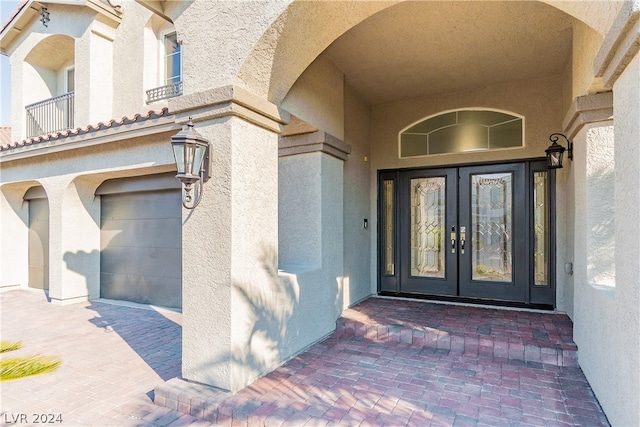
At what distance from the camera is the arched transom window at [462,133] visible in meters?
6.93

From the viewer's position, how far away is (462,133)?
729 cm

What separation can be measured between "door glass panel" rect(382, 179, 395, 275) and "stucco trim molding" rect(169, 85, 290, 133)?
14.1ft

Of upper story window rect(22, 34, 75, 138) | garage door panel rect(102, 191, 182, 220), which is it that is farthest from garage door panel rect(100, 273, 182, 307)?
upper story window rect(22, 34, 75, 138)

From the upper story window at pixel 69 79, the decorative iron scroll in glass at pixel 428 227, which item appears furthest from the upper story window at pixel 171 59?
the decorative iron scroll in glass at pixel 428 227

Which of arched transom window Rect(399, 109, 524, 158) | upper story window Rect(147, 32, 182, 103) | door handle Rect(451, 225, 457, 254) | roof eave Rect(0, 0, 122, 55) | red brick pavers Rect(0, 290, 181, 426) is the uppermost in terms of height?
roof eave Rect(0, 0, 122, 55)

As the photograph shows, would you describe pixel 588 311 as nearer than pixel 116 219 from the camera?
Yes

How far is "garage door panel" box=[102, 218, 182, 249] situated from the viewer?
25.6 ft

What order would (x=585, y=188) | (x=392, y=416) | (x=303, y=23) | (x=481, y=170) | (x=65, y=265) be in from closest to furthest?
1. (x=392, y=416)
2. (x=303, y=23)
3. (x=585, y=188)
4. (x=481, y=170)
5. (x=65, y=265)

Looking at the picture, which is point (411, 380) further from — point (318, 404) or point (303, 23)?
point (303, 23)

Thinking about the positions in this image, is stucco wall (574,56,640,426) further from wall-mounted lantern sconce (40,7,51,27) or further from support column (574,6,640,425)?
wall-mounted lantern sconce (40,7,51,27)

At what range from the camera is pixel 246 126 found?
156 inches

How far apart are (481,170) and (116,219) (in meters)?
8.68

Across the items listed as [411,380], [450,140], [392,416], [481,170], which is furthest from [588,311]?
[450,140]

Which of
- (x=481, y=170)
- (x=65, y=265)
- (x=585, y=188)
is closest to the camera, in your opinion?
(x=585, y=188)
